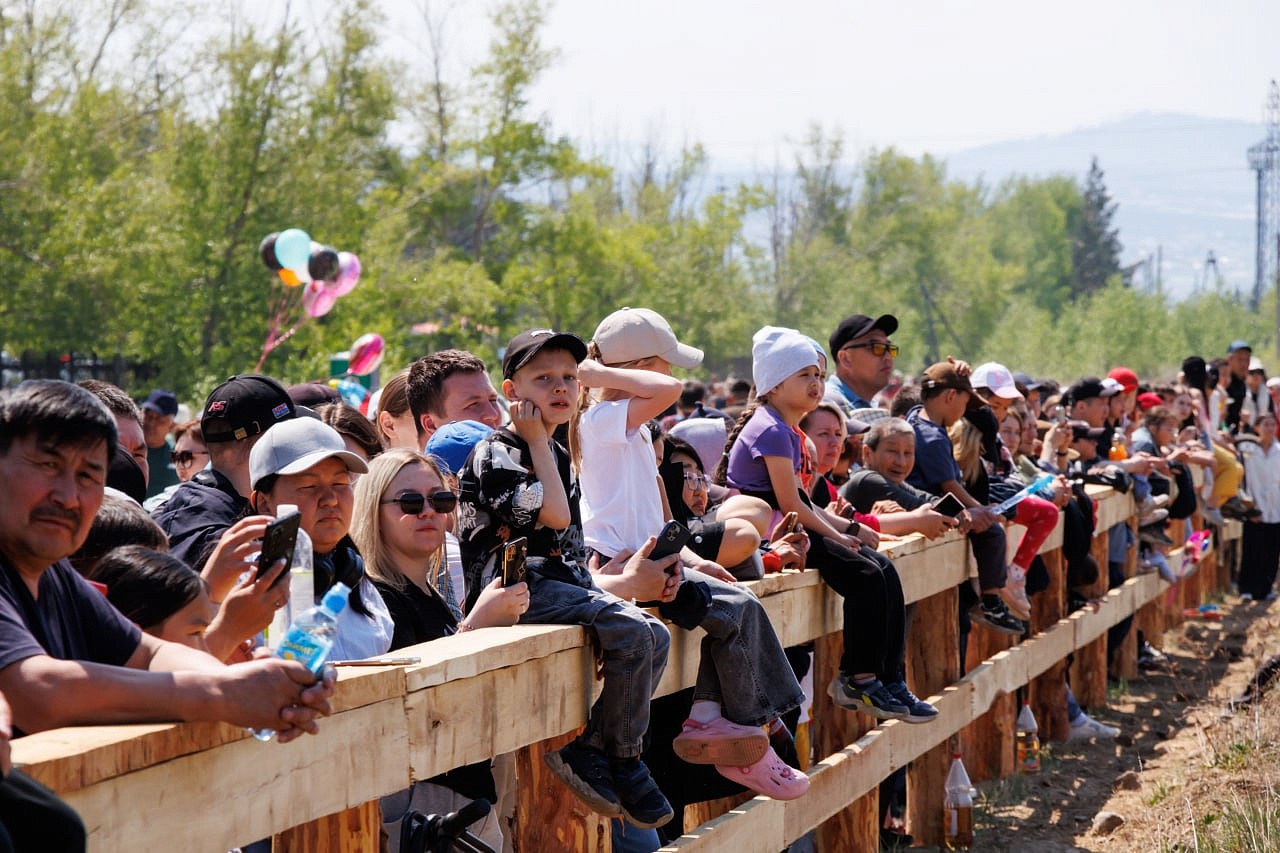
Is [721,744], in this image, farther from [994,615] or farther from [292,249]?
[292,249]

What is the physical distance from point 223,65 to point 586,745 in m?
27.8

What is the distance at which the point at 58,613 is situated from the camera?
3.00 m

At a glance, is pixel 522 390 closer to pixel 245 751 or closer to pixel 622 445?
pixel 622 445

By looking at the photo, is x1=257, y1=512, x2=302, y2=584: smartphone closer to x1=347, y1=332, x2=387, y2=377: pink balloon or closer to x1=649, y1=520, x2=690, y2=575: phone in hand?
x1=649, y1=520, x2=690, y2=575: phone in hand

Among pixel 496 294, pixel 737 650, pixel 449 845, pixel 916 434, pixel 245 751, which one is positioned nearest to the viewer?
pixel 245 751

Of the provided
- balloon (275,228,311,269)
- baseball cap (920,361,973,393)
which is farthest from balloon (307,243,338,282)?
baseball cap (920,361,973,393)

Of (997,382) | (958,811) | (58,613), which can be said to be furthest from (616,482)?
(997,382)

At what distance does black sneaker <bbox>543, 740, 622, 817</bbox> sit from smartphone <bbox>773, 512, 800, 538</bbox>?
1788 mm

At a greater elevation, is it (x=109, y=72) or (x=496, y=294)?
(x=109, y=72)

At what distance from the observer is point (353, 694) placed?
3.47 metres

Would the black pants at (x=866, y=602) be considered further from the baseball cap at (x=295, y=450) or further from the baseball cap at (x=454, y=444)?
the baseball cap at (x=295, y=450)

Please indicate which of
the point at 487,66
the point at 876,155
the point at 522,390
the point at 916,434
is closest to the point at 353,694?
the point at 522,390

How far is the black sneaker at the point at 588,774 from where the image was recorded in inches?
180

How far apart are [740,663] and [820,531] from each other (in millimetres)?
1344
